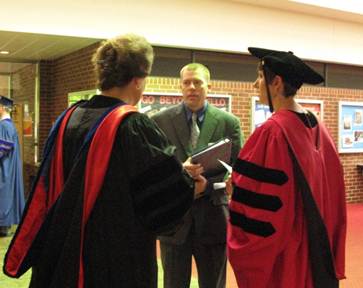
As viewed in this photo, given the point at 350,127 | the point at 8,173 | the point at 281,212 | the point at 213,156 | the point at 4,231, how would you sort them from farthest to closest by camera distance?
1. the point at 350,127
2. the point at 4,231
3. the point at 8,173
4. the point at 213,156
5. the point at 281,212

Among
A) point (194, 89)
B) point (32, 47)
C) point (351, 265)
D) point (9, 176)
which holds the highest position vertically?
point (32, 47)

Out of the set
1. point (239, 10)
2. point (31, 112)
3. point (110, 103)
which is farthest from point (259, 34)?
point (110, 103)

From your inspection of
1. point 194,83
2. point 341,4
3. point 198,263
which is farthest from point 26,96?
point 198,263

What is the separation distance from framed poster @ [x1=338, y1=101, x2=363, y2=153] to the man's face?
704 cm

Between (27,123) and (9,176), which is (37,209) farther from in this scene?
(27,123)

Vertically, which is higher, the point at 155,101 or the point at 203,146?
the point at 155,101

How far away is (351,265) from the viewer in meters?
5.51

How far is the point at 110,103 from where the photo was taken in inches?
84.2

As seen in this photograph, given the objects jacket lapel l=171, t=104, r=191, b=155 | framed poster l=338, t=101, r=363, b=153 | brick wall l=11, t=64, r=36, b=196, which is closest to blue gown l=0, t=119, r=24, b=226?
brick wall l=11, t=64, r=36, b=196

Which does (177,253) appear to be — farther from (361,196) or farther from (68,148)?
(361,196)

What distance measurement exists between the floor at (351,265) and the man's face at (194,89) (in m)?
2.11

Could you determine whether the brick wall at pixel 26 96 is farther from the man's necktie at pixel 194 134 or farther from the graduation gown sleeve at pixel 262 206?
the graduation gown sleeve at pixel 262 206

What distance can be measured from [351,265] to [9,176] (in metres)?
4.45

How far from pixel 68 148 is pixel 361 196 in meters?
9.12
